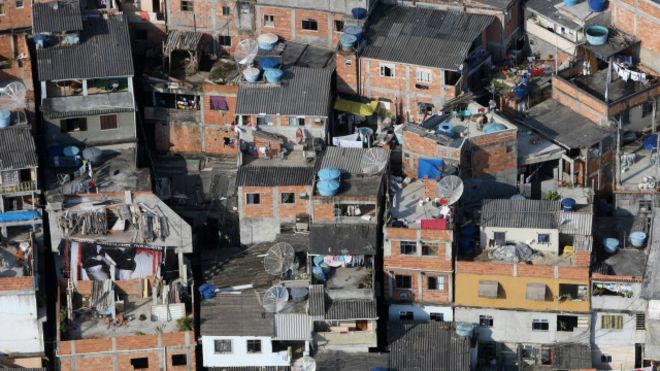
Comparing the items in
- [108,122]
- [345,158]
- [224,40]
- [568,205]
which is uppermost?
[224,40]

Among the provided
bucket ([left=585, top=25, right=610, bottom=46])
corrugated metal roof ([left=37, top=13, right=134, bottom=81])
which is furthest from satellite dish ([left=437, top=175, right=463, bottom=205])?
corrugated metal roof ([left=37, top=13, right=134, bottom=81])

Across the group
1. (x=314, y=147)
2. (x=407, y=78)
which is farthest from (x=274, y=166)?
(x=407, y=78)

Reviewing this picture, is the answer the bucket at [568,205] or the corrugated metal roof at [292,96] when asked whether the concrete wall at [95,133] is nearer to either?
the corrugated metal roof at [292,96]

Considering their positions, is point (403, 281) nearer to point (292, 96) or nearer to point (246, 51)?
point (292, 96)

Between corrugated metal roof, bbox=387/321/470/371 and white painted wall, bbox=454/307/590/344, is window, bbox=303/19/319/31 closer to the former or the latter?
corrugated metal roof, bbox=387/321/470/371

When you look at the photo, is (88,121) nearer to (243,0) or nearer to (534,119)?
(243,0)

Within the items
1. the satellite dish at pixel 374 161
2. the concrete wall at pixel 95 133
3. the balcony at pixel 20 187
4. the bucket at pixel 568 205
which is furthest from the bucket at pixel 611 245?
the balcony at pixel 20 187

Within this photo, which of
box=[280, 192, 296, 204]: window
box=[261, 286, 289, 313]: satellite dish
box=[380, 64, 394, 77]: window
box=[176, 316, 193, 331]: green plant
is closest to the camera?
box=[261, 286, 289, 313]: satellite dish

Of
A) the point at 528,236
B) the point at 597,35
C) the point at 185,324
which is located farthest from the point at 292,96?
the point at 597,35
